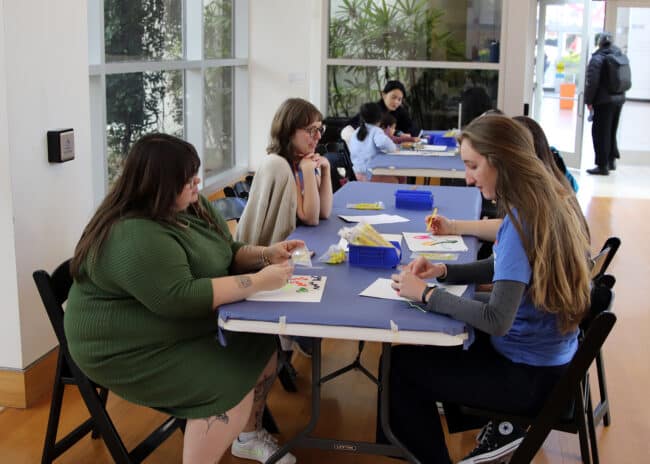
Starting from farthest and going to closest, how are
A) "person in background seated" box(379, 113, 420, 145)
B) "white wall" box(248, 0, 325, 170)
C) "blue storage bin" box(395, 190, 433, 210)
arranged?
"white wall" box(248, 0, 325, 170) → "person in background seated" box(379, 113, 420, 145) → "blue storage bin" box(395, 190, 433, 210)

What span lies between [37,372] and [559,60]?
670 inches

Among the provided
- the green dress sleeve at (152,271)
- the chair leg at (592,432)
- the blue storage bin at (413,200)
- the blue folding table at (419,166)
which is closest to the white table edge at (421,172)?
the blue folding table at (419,166)

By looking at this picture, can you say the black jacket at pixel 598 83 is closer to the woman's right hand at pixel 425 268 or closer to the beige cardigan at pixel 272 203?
the beige cardigan at pixel 272 203

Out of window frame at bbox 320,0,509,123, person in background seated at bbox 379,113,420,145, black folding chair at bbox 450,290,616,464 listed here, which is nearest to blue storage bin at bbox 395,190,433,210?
black folding chair at bbox 450,290,616,464

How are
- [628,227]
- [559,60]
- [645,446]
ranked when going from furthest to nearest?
1. [559,60]
2. [628,227]
3. [645,446]

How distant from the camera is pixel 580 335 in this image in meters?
2.88

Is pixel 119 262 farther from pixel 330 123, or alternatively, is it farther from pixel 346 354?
pixel 330 123

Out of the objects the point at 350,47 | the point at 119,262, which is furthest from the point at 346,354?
the point at 350,47

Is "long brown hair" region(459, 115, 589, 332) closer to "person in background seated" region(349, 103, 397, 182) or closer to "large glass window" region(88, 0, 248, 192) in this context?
"large glass window" region(88, 0, 248, 192)

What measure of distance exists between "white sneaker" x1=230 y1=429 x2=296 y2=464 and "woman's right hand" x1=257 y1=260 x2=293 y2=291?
781mm

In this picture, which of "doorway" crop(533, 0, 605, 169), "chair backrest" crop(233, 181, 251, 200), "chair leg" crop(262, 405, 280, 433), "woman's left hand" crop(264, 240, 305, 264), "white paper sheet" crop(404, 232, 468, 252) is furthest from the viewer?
"doorway" crop(533, 0, 605, 169)

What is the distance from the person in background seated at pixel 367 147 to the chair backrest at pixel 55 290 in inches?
139

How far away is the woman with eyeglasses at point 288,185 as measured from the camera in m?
3.51

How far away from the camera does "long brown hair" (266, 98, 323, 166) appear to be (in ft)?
11.8
